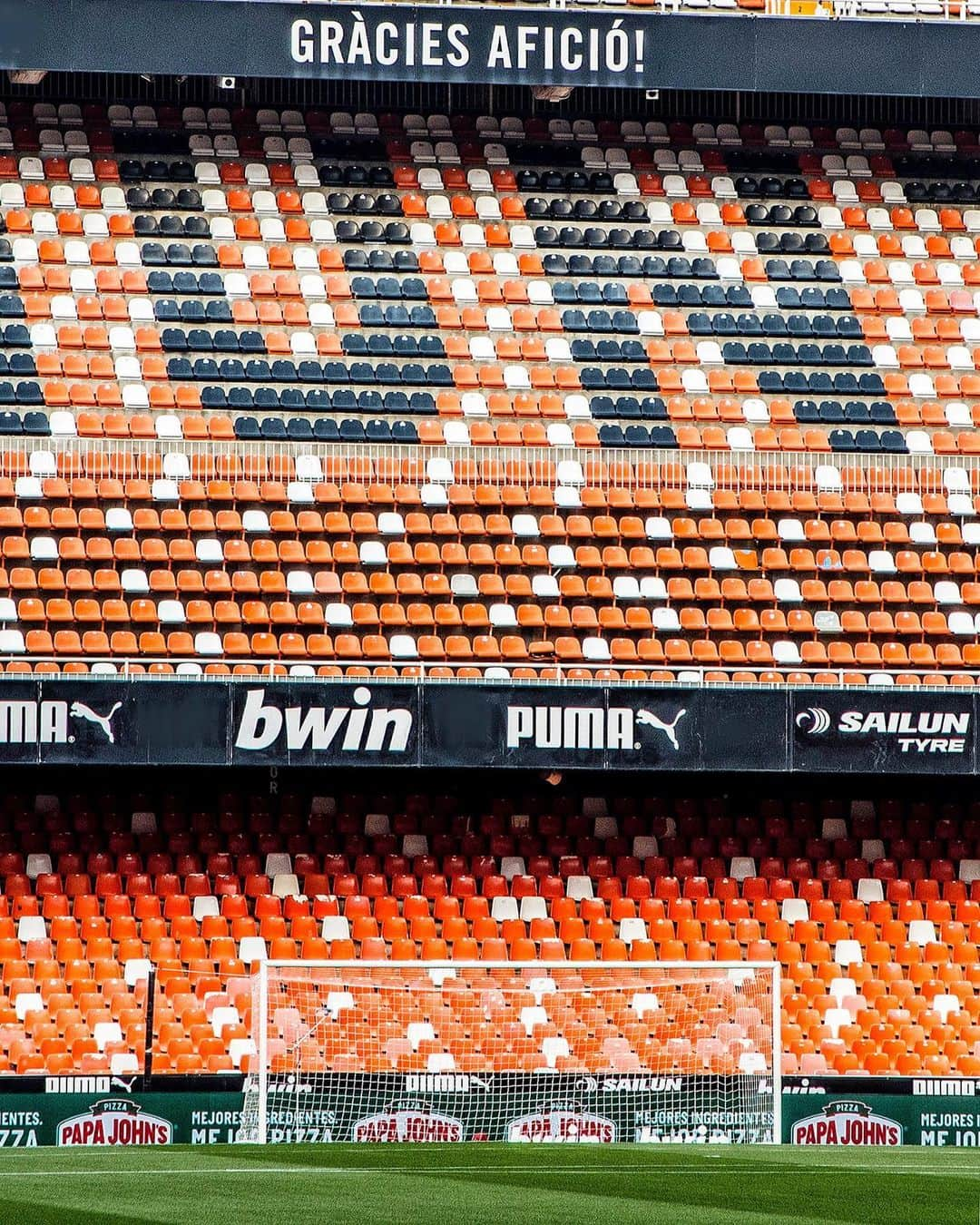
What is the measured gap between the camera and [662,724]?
806 inches

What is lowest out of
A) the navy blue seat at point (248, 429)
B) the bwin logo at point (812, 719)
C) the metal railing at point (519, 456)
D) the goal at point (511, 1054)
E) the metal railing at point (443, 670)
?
the goal at point (511, 1054)

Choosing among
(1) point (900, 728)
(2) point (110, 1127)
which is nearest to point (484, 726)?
(1) point (900, 728)

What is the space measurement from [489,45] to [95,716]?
9.80 meters

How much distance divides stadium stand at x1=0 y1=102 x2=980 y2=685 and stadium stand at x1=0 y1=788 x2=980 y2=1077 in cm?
151

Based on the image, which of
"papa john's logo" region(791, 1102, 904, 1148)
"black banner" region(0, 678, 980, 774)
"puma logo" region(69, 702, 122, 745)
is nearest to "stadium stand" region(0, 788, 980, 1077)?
"papa john's logo" region(791, 1102, 904, 1148)

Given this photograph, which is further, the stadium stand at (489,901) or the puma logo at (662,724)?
the puma logo at (662,724)

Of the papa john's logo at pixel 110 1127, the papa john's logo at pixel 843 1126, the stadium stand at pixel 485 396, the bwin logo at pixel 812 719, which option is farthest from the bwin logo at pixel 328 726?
the papa john's logo at pixel 843 1126

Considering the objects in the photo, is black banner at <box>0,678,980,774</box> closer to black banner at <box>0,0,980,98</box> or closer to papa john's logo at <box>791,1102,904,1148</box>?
papa john's logo at <box>791,1102,904,1148</box>

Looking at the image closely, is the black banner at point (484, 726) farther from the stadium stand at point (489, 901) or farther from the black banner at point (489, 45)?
the black banner at point (489, 45)

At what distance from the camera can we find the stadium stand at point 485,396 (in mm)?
22281

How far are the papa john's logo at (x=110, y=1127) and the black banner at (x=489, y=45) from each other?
12.9 m

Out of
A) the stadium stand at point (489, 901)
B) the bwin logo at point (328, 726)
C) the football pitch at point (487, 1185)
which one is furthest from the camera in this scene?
the bwin logo at point (328, 726)

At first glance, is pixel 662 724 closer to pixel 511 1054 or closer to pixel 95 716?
pixel 511 1054

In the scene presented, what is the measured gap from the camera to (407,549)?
22594 millimetres
